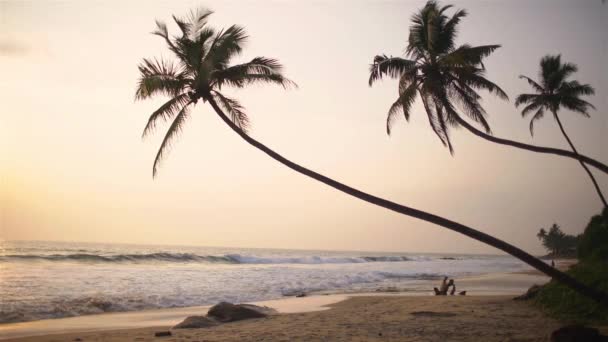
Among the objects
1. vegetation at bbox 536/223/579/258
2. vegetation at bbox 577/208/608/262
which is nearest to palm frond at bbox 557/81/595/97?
vegetation at bbox 577/208/608/262

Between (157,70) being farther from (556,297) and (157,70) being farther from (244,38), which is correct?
(556,297)

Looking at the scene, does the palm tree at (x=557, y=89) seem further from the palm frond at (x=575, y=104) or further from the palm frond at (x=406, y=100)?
the palm frond at (x=406, y=100)

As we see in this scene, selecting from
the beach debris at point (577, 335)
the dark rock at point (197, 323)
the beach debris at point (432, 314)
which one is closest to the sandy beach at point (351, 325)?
the beach debris at point (432, 314)

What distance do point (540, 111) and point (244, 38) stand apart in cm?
1898

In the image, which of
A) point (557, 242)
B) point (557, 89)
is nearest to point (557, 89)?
point (557, 89)

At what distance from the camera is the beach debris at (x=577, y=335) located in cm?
657

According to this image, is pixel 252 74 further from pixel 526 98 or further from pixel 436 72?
pixel 526 98

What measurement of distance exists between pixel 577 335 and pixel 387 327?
14.2 feet

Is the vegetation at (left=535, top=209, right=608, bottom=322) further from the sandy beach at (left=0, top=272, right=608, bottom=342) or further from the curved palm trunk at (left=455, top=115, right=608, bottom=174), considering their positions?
the curved palm trunk at (left=455, top=115, right=608, bottom=174)

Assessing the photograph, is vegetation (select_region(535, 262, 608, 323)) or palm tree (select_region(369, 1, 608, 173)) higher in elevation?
palm tree (select_region(369, 1, 608, 173))

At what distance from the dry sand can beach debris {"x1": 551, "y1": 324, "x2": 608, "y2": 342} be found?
50.1 inches

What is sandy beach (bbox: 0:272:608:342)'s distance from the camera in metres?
9.08

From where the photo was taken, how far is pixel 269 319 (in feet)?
39.7

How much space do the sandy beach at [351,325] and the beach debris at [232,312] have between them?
0.50m
